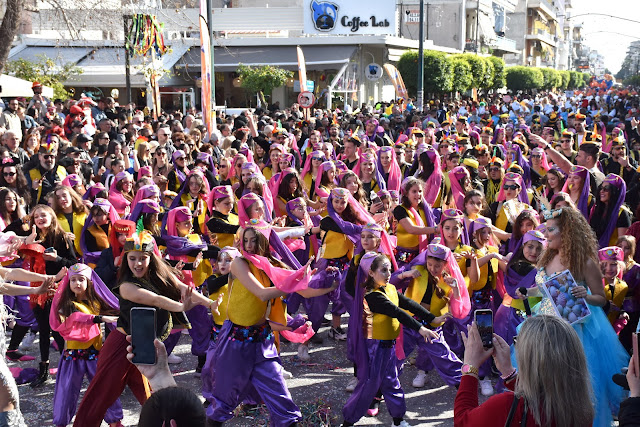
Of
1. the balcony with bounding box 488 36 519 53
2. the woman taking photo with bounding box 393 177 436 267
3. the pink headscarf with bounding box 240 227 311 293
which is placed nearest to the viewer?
the pink headscarf with bounding box 240 227 311 293

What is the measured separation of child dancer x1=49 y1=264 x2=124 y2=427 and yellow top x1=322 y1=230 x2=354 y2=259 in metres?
2.24

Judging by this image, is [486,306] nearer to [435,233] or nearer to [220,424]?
[435,233]

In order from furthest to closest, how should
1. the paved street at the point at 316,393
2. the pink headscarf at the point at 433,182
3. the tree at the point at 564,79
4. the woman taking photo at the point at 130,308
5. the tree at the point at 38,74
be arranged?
the tree at the point at 564,79, the tree at the point at 38,74, the pink headscarf at the point at 433,182, the paved street at the point at 316,393, the woman taking photo at the point at 130,308

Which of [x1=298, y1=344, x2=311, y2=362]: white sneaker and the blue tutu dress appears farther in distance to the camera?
[x1=298, y1=344, x2=311, y2=362]: white sneaker

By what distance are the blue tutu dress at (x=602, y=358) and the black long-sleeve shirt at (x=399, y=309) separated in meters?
0.84

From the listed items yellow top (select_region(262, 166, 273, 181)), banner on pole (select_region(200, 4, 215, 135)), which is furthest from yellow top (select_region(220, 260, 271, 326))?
banner on pole (select_region(200, 4, 215, 135))

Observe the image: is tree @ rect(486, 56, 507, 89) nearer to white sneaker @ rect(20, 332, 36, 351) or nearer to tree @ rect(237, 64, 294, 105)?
tree @ rect(237, 64, 294, 105)

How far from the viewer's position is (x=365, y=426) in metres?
5.63

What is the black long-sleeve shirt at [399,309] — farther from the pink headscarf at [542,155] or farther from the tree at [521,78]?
the tree at [521,78]

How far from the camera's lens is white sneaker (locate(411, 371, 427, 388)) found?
21.1ft

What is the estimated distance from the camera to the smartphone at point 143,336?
3928mm

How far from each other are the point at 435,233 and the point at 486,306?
3.57 ft

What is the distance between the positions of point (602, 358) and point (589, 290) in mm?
461

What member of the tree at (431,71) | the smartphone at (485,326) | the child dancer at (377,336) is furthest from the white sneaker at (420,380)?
the tree at (431,71)
